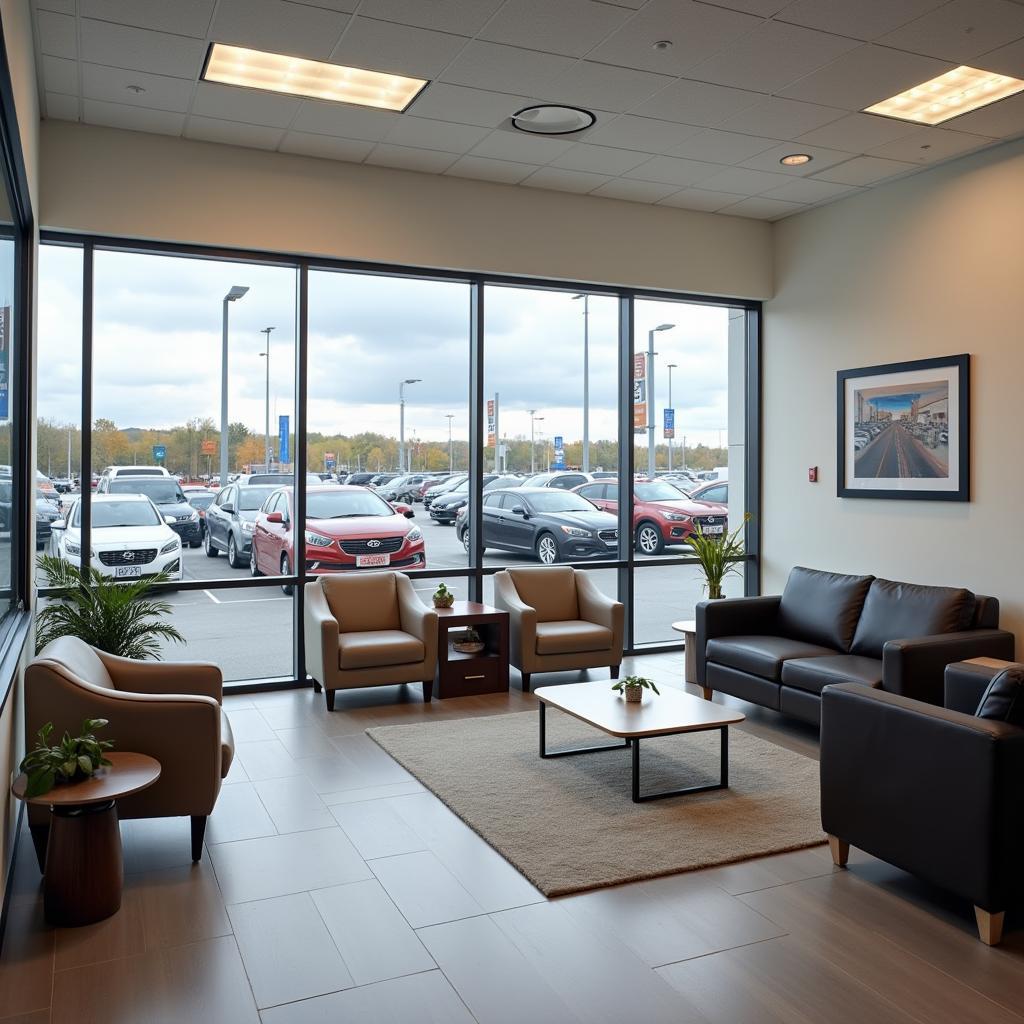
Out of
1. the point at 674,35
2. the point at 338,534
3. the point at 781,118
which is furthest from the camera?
the point at 338,534

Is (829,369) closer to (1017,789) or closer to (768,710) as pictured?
(768,710)

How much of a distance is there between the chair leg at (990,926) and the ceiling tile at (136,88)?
16.0 feet

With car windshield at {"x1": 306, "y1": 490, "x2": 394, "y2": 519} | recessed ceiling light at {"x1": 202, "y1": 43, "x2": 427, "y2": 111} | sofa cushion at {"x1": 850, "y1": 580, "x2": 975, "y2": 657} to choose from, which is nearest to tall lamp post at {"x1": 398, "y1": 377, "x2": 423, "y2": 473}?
car windshield at {"x1": 306, "y1": 490, "x2": 394, "y2": 519}

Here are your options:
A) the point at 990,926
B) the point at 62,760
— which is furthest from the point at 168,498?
the point at 990,926

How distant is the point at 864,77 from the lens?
4.55 meters

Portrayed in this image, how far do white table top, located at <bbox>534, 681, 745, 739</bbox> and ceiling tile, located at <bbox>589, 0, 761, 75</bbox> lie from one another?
3047 mm

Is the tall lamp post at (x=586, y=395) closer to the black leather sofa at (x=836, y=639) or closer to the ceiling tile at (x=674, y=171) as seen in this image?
the ceiling tile at (x=674, y=171)

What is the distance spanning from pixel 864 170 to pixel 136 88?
436cm

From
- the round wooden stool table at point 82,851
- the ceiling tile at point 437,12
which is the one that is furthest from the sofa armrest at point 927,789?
the ceiling tile at point 437,12

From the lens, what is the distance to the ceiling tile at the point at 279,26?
12.8 feet

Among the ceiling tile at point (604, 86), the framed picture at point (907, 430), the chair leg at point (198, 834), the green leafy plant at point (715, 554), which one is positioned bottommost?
the chair leg at point (198, 834)

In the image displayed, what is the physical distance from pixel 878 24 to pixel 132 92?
3.62 metres

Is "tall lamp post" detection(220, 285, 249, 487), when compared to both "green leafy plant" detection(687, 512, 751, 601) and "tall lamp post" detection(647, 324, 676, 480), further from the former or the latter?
"green leafy plant" detection(687, 512, 751, 601)

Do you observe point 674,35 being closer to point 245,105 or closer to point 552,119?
point 552,119
